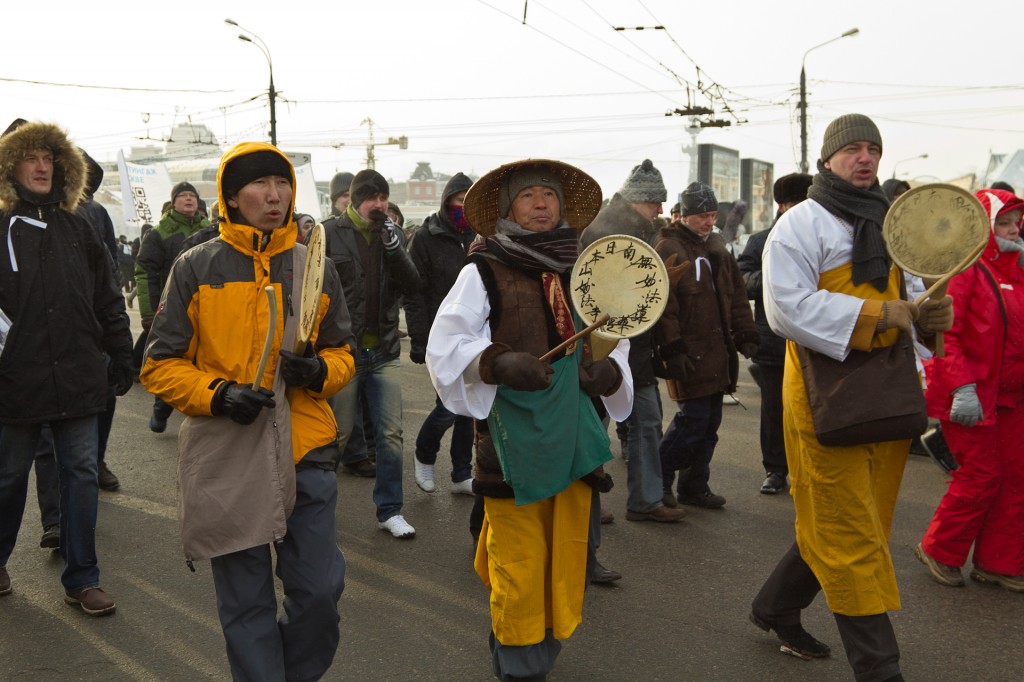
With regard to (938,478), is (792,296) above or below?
above

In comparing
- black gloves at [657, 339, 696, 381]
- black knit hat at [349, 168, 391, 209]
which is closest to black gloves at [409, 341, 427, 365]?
black knit hat at [349, 168, 391, 209]

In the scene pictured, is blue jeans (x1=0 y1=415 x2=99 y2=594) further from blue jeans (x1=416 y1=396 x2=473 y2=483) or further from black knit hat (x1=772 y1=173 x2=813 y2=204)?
black knit hat (x1=772 y1=173 x2=813 y2=204)

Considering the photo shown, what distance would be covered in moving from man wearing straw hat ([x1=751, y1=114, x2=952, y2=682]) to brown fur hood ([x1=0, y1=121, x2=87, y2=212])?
3.18 meters

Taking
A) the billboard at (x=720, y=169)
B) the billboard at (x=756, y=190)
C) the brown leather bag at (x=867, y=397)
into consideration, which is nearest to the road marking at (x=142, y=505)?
the brown leather bag at (x=867, y=397)

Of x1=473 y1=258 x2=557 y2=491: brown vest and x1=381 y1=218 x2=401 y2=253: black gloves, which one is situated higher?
x1=381 y1=218 x2=401 y2=253: black gloves

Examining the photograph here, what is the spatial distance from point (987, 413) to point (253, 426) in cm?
353

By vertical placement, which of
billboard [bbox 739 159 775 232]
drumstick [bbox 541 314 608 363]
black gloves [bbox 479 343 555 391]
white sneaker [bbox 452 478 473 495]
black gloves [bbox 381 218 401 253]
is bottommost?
white sneaker [bbox 452 478 473 495]

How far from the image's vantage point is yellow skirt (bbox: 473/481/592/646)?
3.52 meters

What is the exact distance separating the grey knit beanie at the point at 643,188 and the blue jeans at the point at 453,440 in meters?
1.86

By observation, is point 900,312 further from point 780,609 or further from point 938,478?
point 938,478

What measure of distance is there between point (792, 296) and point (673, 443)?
2789 millimetres

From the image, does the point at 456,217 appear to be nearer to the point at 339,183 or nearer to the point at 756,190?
the point at 339,183

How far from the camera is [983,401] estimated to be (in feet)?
16.2

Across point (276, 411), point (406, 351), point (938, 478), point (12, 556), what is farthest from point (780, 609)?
point (406, 351)
